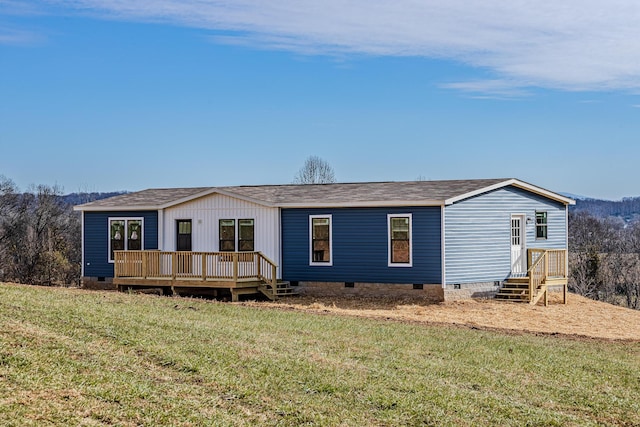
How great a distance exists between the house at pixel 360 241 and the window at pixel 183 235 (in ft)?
0.11

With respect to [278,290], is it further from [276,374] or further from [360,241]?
[276,374]

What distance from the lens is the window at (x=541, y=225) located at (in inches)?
1088

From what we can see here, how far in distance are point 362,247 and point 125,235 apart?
9266 mm

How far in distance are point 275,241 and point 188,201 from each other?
3520 millimetres

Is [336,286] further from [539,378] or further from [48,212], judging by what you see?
[48,212]

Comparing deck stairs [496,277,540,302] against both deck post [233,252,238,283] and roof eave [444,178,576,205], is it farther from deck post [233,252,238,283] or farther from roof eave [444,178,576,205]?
deck post [233,252,238,283]

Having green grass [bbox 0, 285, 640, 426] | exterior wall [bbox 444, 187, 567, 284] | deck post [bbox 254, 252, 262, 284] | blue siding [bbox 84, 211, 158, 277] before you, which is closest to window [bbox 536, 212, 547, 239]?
exterior wall [bbox 444, 187, 567, 284]

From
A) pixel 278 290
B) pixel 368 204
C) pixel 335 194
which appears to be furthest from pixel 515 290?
pixel 278 290

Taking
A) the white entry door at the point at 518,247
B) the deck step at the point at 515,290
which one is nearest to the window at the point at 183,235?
the deck step at the point at 515,290

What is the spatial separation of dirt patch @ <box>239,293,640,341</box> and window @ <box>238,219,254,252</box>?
2.80m

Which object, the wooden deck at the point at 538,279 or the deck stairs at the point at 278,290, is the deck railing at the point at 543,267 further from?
the deck stairs at the point at 278,290

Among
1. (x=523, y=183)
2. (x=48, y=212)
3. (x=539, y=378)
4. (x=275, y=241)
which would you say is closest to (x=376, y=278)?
(x=275, y=241)

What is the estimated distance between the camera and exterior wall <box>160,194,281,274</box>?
26.2 meters

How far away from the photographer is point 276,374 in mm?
11172
